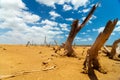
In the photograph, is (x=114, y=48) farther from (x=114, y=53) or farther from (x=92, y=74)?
(x=92, y=74)

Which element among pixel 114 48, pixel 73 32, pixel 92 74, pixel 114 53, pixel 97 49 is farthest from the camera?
pixel 114 53

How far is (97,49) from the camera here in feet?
33.7

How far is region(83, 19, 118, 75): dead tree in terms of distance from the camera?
29.8ft

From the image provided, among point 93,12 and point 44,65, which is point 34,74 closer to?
point 44,65

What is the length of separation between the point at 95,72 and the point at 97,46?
4.68ft

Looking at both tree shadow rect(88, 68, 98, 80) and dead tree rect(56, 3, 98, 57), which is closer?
tree shadow rect(88, 68, 98, 80)

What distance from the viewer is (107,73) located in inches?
413

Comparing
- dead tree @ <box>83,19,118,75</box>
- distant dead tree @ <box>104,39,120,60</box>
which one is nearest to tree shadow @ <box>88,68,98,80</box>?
dead tree @ <box>83,19,118,75</box>

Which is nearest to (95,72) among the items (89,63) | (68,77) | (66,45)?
(89,63)

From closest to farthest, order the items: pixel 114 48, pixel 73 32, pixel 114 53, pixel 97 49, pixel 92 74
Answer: pixel 92 74
pixel 97 49
pixel 73 32
pixel 114 48
pixel 114 53

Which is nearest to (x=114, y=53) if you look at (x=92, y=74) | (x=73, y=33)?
(x=73, y=33)

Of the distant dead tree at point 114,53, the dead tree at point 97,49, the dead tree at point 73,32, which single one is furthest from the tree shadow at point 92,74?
the distant dead tree at point 114,53

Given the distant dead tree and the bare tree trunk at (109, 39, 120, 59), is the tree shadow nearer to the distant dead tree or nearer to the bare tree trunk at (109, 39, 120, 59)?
the distant dead tree

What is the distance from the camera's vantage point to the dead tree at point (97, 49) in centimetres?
908
